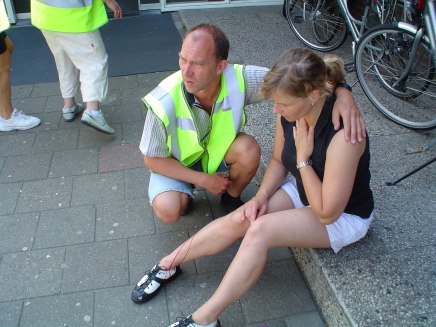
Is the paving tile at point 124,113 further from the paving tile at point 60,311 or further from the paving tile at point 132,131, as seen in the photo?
the paving tile at point 60,311

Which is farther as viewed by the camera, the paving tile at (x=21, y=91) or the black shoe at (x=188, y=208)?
the paving tile at (x=21, y=91)

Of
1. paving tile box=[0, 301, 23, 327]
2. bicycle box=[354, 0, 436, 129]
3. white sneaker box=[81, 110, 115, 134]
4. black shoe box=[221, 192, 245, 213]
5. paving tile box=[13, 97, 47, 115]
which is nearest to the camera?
paving tile box=[0, 301, 23, 327]

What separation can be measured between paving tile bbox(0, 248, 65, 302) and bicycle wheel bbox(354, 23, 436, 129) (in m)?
2.72

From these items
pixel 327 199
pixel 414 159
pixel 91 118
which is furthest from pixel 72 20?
pixel 414 159

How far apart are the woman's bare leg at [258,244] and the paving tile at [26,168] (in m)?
1.88

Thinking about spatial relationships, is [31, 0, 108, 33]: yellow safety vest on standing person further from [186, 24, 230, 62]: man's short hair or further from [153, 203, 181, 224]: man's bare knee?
[153, 203, 181, 224]: man's bare knee

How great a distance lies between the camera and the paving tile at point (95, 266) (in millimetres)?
2373

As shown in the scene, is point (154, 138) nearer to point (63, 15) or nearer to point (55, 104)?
point (63, 15)

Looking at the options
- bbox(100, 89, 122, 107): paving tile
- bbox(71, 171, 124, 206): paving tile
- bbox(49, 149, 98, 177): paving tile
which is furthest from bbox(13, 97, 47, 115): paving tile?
bbox(71, 171, 124, 206): paving tile

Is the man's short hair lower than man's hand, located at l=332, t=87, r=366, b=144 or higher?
higher

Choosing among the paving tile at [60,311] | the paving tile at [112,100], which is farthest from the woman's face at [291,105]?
the paving tile at [112,100]

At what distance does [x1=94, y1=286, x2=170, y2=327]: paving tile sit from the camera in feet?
7.14

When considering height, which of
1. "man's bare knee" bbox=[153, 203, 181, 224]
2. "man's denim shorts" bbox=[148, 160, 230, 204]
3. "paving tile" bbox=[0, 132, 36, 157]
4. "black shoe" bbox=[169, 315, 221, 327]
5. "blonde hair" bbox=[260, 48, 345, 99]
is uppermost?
"blonde hair" bbox=[260, 48, 345, 99]

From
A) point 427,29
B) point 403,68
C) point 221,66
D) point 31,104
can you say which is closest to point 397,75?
point 403,68
